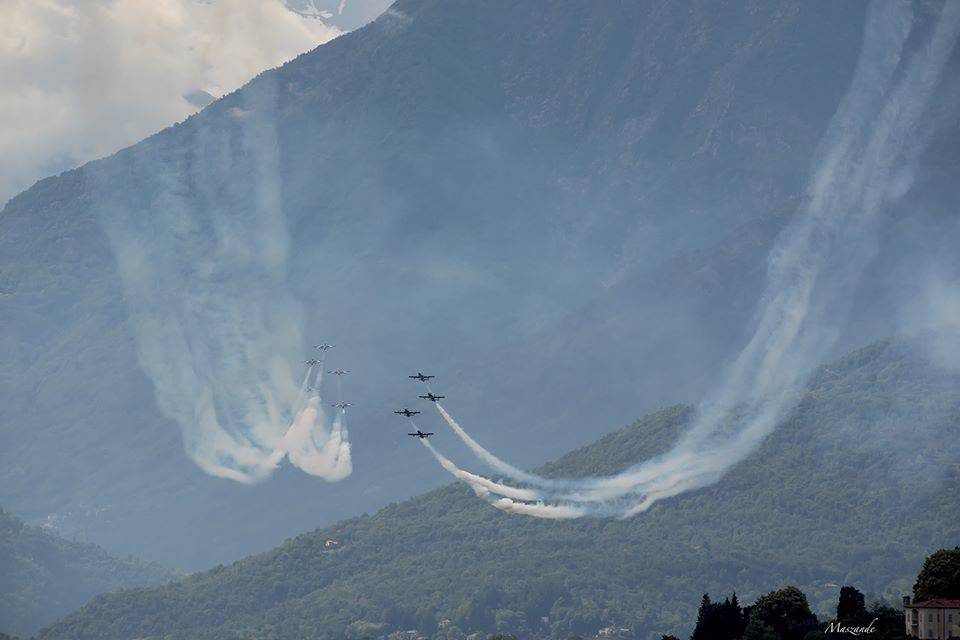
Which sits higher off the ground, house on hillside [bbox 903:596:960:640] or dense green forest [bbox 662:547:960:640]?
dense green forest [bbox 662:547:960:640]

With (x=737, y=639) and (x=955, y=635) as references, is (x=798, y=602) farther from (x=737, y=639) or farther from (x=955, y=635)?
(x=955, y=635)

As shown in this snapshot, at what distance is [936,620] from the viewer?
506ft

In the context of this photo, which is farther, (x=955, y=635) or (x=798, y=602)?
(x=798, y=602)

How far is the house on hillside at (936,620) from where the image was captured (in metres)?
154

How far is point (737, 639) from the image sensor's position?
557ft

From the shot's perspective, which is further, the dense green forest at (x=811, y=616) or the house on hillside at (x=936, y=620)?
the dense green forest at (x=811, y=616)

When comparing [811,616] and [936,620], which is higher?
[811,616]

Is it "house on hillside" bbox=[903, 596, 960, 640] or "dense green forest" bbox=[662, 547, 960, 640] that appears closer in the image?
"house on hillside" bbox=[903, 596, 960, 640]

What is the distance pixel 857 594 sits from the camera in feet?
572

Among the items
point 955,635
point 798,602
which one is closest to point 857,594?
point 798,602

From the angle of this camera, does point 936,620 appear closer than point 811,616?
Yes

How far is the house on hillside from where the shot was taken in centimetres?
15350

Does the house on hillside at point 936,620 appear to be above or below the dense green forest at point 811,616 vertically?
below

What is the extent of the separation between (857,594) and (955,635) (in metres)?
22.2
